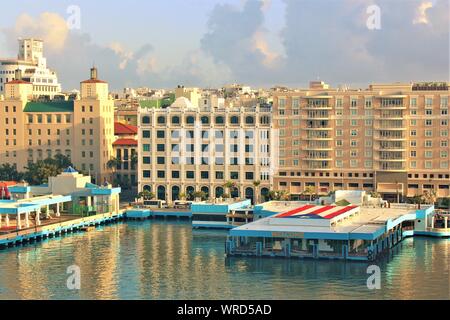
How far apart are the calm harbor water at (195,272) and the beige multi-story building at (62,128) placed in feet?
102

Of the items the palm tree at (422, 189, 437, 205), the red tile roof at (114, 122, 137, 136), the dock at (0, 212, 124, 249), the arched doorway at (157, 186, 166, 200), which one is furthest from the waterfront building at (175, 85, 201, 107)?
the palm tree at (422, 189, 437, 205)

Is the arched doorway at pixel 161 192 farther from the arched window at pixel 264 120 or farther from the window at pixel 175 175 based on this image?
the arched window at pixel 264 120

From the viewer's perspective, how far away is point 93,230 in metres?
82.1

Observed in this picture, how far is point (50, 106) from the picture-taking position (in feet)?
353

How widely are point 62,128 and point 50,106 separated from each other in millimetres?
2841

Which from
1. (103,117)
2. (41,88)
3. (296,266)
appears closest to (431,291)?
(296,266)

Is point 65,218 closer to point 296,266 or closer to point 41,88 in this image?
point 296,266

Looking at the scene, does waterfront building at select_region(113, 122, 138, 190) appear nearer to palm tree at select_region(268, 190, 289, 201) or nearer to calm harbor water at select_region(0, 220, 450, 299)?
palm tree at select_region(268, 190, 289, 201)

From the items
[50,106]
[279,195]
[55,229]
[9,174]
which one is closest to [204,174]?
[279,195]

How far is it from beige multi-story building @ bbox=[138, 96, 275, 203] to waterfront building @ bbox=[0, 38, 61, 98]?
4717cm

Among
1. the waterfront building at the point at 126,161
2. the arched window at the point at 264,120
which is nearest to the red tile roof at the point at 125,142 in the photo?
the waterfront building at the point at 126,161

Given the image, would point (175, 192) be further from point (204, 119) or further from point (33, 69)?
point (33, 69)

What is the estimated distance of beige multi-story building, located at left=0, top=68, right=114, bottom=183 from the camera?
106m
